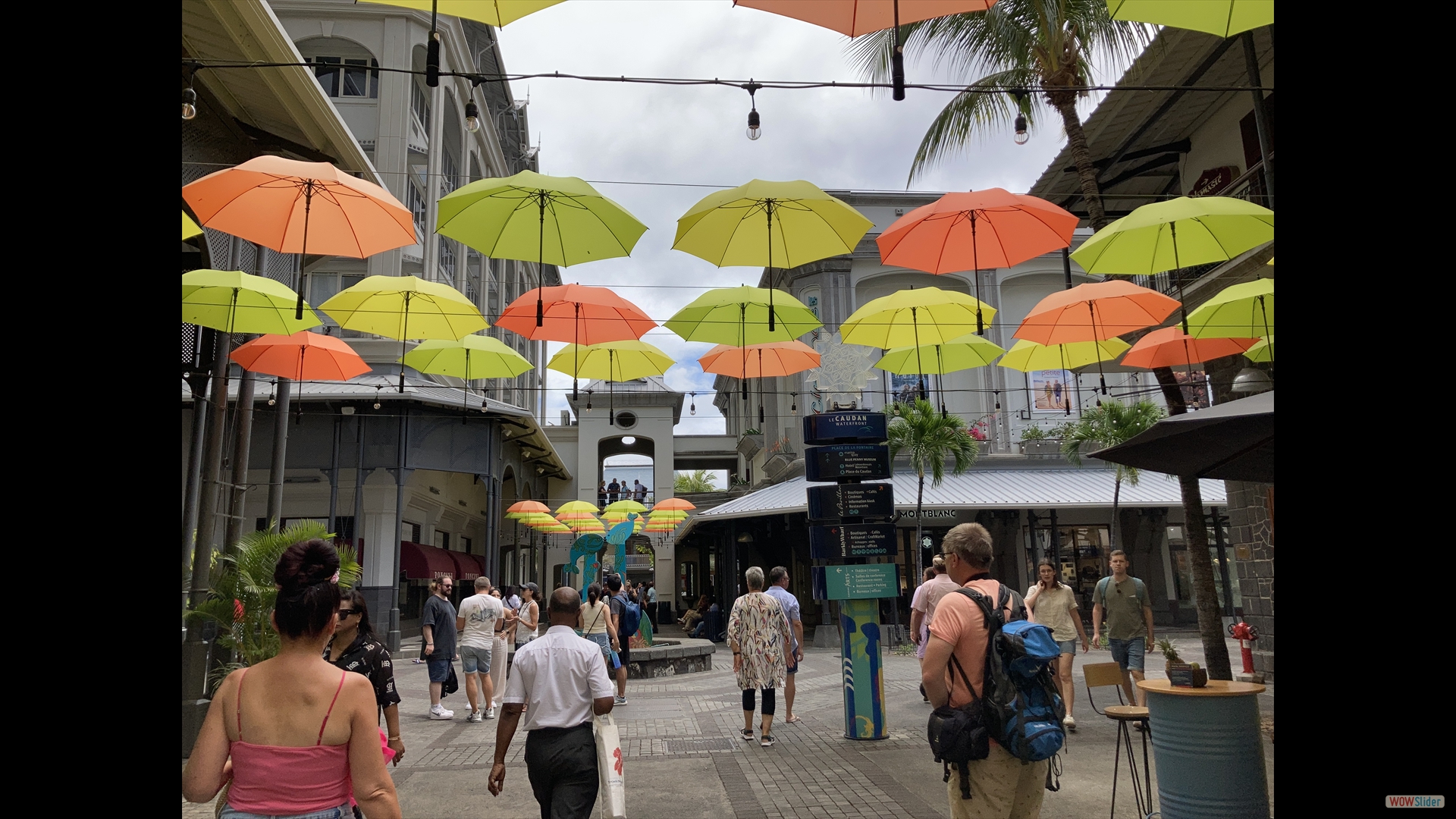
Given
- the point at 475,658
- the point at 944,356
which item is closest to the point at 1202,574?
the point at 944,356

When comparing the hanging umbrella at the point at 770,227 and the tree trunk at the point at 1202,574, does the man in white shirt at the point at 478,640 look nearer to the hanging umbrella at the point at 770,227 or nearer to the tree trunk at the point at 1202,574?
the hanging umbrella at the point at 770,227

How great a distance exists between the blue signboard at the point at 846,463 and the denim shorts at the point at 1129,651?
2986 mm

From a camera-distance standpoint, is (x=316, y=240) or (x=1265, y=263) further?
(x=1265, y=263)

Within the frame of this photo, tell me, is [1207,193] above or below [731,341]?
above

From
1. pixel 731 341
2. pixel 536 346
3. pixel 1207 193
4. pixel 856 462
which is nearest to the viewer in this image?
pixel 856 462

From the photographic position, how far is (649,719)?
1059 centimetres

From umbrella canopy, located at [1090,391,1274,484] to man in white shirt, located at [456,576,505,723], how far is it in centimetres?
791

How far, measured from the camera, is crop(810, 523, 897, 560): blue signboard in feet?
32.0

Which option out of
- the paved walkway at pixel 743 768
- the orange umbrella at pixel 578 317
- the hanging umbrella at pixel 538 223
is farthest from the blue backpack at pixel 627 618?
the hanging umbrella at pixel 538 223

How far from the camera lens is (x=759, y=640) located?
880cm
